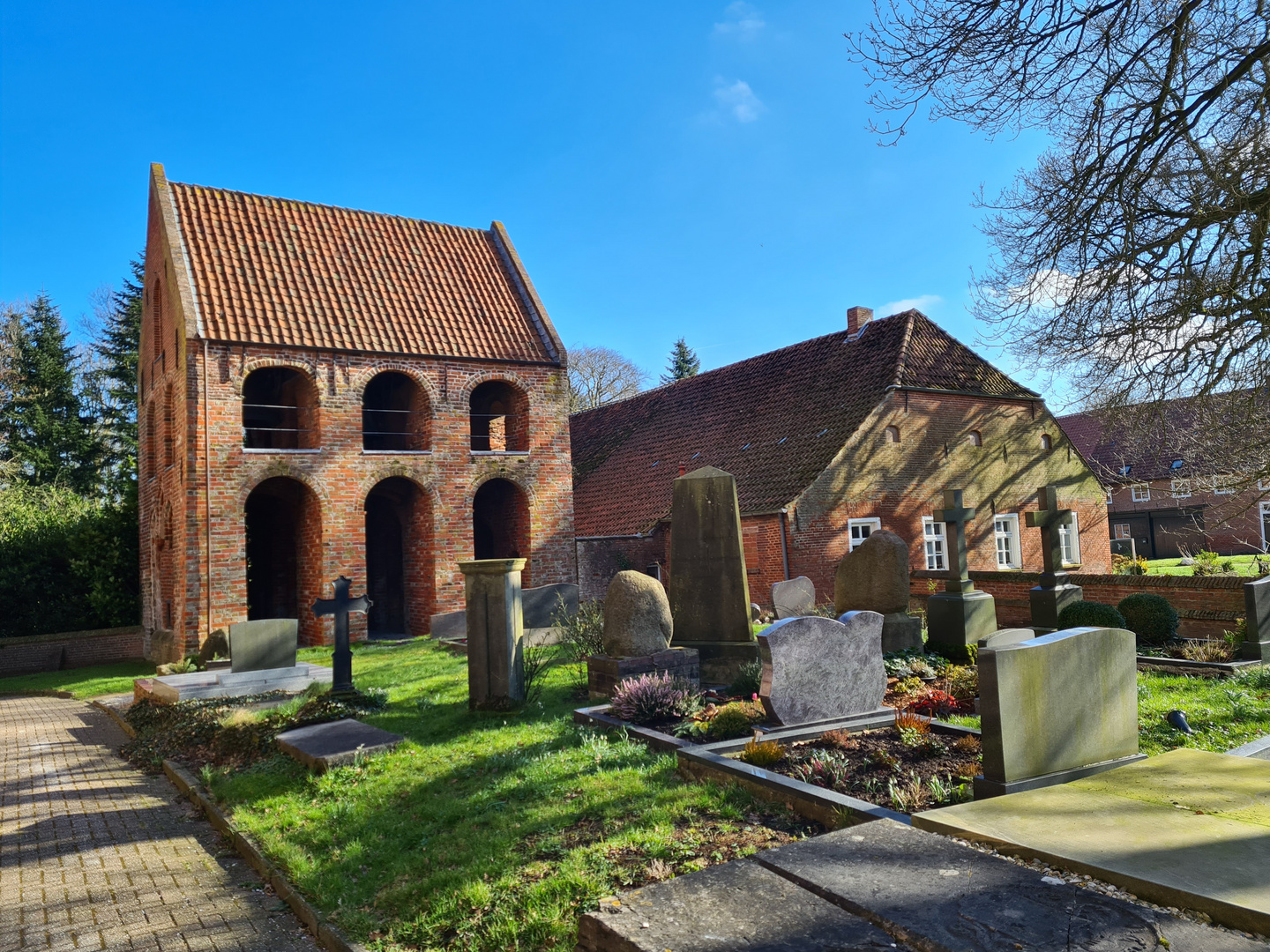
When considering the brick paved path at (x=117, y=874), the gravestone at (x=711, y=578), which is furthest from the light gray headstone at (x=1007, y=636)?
the brick paved path at (x=117, y=874)

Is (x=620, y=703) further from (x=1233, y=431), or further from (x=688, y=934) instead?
(x=1233, y=431)

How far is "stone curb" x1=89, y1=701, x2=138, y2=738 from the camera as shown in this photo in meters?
11.5

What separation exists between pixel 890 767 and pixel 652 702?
8.49 ft

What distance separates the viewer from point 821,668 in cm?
735

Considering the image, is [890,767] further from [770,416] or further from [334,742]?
[770,416]

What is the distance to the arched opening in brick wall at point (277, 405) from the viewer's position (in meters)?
20.2

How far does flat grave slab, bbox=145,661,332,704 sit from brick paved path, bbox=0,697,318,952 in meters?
2.08

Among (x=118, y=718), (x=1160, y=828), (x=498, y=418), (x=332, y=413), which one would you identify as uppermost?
(x=498, y=418)

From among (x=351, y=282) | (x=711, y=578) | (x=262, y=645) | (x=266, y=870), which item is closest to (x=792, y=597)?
(x=711, y=578)

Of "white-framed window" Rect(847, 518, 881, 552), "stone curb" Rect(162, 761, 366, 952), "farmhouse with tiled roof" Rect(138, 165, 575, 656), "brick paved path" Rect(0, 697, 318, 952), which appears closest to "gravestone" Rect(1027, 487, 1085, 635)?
"white-framed window" Rect(847, 518, 881, 552)

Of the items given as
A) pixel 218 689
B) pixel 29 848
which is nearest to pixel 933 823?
pixel 29 848

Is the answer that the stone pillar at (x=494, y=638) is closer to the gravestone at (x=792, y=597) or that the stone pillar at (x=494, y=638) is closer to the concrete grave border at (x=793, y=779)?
the concrete grave border at (x=793, y=779)

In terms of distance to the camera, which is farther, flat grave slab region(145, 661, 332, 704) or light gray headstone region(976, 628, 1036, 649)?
flat grave slab region(145, 661, 332, 704)

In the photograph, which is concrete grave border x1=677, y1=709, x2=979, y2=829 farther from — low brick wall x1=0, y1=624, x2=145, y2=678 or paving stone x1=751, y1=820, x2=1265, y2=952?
low brick wall x1=0, y1=624, x2=145, y2=678
